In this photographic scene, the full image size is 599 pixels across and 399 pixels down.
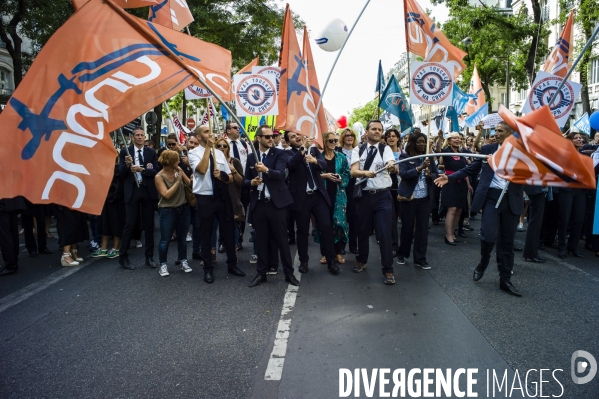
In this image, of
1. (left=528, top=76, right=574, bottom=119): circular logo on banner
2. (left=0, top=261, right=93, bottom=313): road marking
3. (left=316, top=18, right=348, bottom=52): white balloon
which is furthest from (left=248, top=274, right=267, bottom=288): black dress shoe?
(left=528, top=76, right=574, bottom=119): circular logo on banner

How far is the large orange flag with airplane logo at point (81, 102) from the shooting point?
10.7 feet

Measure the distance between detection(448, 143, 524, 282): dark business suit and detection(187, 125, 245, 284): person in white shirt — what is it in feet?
10.8

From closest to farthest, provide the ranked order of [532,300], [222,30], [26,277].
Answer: [532,300] → [26,277] → [222,30]

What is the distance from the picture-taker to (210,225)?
632 centimetres

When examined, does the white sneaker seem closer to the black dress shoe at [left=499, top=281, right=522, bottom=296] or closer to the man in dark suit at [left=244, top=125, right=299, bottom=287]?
the man in dark suit at [left=244, top=125, right=299, bottom=287]

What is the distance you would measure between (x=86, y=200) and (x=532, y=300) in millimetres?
4744

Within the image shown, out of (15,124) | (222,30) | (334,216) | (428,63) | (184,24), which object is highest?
(222,30)

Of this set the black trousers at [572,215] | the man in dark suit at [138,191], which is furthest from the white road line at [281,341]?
the black trousers at [572,215]

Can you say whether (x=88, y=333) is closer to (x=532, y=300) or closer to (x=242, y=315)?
(x=242, y=315)

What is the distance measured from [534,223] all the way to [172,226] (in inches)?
216

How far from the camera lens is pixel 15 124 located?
3285 millimetres

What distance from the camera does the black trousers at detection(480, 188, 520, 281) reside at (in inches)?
219

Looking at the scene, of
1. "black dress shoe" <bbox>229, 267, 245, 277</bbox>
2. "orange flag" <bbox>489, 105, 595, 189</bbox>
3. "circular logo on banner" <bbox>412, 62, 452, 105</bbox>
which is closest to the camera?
"orange flag" <bbox>489, 105, 595, 189</bbox>

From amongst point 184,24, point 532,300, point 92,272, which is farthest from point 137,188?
point 532,300
